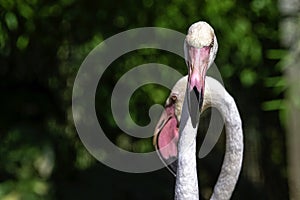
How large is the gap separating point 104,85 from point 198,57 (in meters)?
1.79

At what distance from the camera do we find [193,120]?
6.21 feet

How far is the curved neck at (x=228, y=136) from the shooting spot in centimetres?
197

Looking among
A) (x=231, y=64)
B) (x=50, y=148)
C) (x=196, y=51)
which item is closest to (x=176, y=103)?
(x=196, y=51)

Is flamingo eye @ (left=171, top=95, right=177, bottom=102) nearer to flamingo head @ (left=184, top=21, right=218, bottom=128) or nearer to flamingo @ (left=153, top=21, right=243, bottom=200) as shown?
flamingo @ (left=153, top=21, right=243, bottom=200)

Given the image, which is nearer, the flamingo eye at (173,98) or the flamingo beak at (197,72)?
the flamingo beak at (197,72)

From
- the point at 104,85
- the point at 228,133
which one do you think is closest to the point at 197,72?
the point at 228,133

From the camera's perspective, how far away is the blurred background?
10.6ft

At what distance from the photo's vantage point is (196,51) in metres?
1.76

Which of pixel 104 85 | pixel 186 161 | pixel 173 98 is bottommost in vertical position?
pixel 186 161

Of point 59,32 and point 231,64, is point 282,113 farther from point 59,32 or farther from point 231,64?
point 59,32

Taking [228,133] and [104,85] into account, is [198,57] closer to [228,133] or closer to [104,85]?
[228,133]

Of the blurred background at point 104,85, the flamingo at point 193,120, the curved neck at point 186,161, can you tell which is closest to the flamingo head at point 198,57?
the flamingo at point 193,120

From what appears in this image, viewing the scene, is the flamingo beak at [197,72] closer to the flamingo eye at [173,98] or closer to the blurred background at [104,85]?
the flamingo eye at [173,98]

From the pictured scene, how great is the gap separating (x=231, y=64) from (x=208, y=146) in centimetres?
40
